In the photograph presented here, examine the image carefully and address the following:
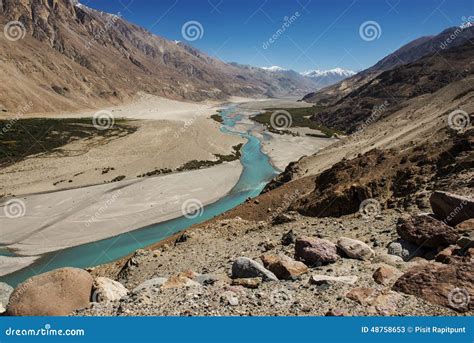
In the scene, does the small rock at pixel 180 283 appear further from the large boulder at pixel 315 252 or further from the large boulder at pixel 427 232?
the large boulder at pixel 427 232

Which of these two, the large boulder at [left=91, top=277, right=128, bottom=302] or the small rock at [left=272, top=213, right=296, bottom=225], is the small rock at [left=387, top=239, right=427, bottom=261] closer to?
the small rock at [left=272, top=213, right=296, bottom=225]

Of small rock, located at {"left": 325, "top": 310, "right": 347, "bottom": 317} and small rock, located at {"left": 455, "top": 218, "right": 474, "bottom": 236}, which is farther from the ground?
small rock, located at {"left": 325, "top": 310, "right": 347, "bottom": 317}

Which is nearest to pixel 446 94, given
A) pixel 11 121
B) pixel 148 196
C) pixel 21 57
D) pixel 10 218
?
pixel 148 196

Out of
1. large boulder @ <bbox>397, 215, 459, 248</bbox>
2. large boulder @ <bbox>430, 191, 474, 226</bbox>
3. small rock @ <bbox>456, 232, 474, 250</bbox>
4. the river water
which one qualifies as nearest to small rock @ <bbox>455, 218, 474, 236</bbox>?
large boulder @ <bbox>397, 215, 459, 248</bbox>

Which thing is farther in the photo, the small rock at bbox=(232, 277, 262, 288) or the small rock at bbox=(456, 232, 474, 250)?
the small rock at bbox=(232, 277, 262, 288)

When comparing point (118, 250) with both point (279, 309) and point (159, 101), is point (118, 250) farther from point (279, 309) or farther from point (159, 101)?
point (159, 101)

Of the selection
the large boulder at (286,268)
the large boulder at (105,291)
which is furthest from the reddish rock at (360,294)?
the large boulder at (105,291)

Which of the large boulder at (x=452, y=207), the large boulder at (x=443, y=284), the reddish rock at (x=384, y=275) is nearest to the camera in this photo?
the large boulder at (x=443, y=284)
